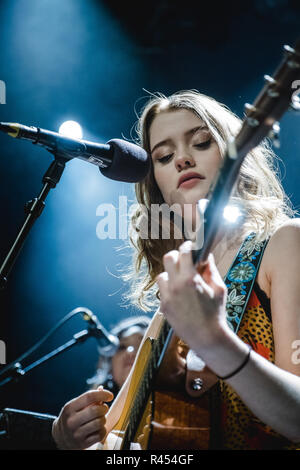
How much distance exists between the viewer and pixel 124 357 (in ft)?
12.5

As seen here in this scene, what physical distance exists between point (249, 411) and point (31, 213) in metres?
0.98

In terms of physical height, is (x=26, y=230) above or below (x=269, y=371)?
above

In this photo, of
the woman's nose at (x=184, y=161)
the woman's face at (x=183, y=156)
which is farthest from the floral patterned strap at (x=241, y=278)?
the woman's nose at (x=184, y=161)

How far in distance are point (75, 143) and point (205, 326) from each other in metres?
0.82

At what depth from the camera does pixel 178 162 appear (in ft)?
5.88

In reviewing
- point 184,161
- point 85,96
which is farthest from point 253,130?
point 85,96

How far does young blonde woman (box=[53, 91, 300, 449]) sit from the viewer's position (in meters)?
0.93

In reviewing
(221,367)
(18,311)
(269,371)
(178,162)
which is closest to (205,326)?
(221,367)

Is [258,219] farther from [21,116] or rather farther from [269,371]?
[21,116]

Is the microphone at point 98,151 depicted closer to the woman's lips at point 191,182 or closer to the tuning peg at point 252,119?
the woman's lips at point 191,182

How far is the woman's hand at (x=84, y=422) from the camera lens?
4.62ft

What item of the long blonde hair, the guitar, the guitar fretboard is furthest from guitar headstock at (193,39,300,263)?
the long blonde hair

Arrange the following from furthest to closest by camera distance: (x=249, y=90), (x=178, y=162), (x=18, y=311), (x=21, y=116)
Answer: (x=18, y=311) < (x=21, y=116) < (x=249, y=90) < (x=178, y=162)

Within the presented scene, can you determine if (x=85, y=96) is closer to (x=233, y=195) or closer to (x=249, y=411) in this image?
(x=233, y=195)
